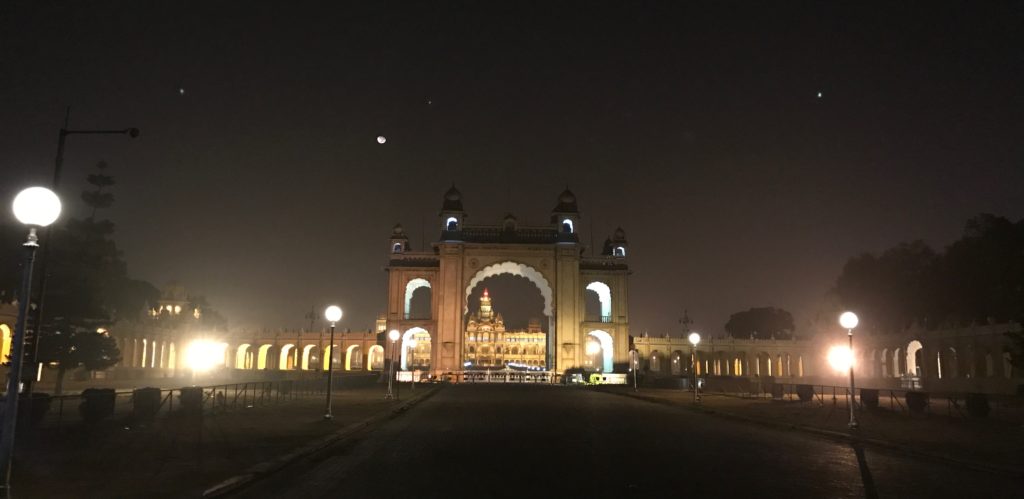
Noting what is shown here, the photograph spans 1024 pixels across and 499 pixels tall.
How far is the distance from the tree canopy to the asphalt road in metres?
33.2

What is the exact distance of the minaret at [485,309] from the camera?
16312 cm

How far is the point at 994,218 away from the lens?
2024 inches

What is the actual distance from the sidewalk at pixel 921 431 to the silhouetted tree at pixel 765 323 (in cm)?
10780

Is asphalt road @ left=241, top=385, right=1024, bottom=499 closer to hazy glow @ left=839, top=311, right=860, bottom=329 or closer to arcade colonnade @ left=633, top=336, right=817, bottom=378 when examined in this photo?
hazy glow @ left=839, top=311, right=860, bottom=329

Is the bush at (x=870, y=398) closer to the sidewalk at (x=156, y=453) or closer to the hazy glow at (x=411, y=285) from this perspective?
the sidewalk at (x=156, y=453)

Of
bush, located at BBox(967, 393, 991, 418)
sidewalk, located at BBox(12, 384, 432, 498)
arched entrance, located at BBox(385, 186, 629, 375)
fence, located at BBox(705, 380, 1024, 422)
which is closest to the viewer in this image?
sidewalk, located at BBox(12, 384, 432, 498)

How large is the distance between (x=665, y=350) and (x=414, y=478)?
255 feet

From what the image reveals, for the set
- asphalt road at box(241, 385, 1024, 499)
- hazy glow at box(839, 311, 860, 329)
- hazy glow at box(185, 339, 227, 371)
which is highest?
hazy glow at box(839, 311, 860, 329)

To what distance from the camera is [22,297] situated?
25.0 feet

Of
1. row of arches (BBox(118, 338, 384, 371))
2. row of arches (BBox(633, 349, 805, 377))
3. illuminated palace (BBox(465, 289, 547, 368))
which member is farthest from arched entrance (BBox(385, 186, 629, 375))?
illuminated palace (BBox(465, 289, 547, 368))

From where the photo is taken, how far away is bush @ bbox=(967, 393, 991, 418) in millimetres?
22094

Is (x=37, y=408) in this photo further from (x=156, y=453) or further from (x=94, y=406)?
(x=156, y=453)

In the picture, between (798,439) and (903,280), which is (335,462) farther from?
(903,280)

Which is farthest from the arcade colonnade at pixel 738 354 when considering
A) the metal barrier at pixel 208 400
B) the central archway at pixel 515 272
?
the metal barrier at pixel 208 400
